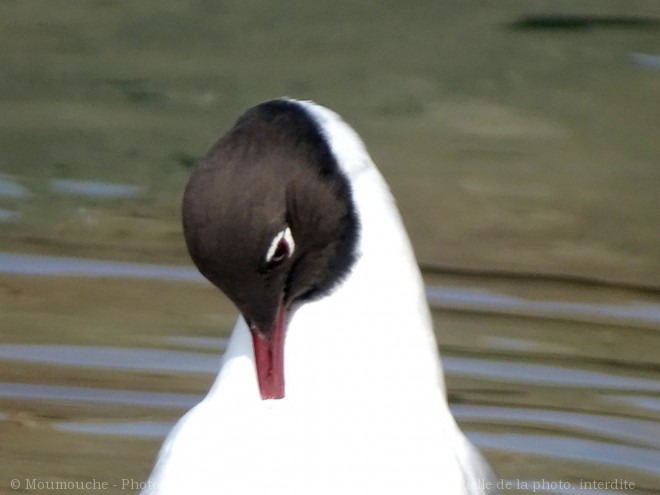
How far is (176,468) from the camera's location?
11.8ft

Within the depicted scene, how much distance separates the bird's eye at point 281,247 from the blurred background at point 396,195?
146cm

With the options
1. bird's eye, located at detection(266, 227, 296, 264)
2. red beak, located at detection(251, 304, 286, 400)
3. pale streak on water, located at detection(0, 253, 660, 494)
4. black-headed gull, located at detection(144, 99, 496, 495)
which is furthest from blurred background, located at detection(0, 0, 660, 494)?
bird's eye, located at detection(266, 227, 296, 264)

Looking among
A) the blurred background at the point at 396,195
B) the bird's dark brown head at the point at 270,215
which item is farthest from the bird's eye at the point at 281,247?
the blurred background at the point at 396,195

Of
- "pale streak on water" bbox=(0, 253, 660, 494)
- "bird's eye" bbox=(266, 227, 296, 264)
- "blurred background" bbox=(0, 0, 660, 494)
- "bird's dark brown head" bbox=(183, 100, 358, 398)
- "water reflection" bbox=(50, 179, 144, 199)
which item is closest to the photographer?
"bird's dark brown head" bbox=(183, 100, 358, 398)

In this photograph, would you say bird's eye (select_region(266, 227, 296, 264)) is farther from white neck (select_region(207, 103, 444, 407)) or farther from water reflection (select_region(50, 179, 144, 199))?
water reflection (select_region(50, 179, 144, 199))

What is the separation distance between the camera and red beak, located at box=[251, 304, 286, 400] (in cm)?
357

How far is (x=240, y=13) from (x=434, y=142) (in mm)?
1627

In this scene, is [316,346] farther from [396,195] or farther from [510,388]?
[396,195]

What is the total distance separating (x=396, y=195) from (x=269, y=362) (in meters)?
2.78

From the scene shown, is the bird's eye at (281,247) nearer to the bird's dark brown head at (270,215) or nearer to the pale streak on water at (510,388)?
the bird's dark brown head at (270,215)

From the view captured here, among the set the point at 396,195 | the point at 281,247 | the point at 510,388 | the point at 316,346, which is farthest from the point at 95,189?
the point at 281,247

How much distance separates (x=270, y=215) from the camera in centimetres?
336

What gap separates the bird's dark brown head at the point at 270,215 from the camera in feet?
10.8

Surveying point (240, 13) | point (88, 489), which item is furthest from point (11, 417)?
point (240, 13)
